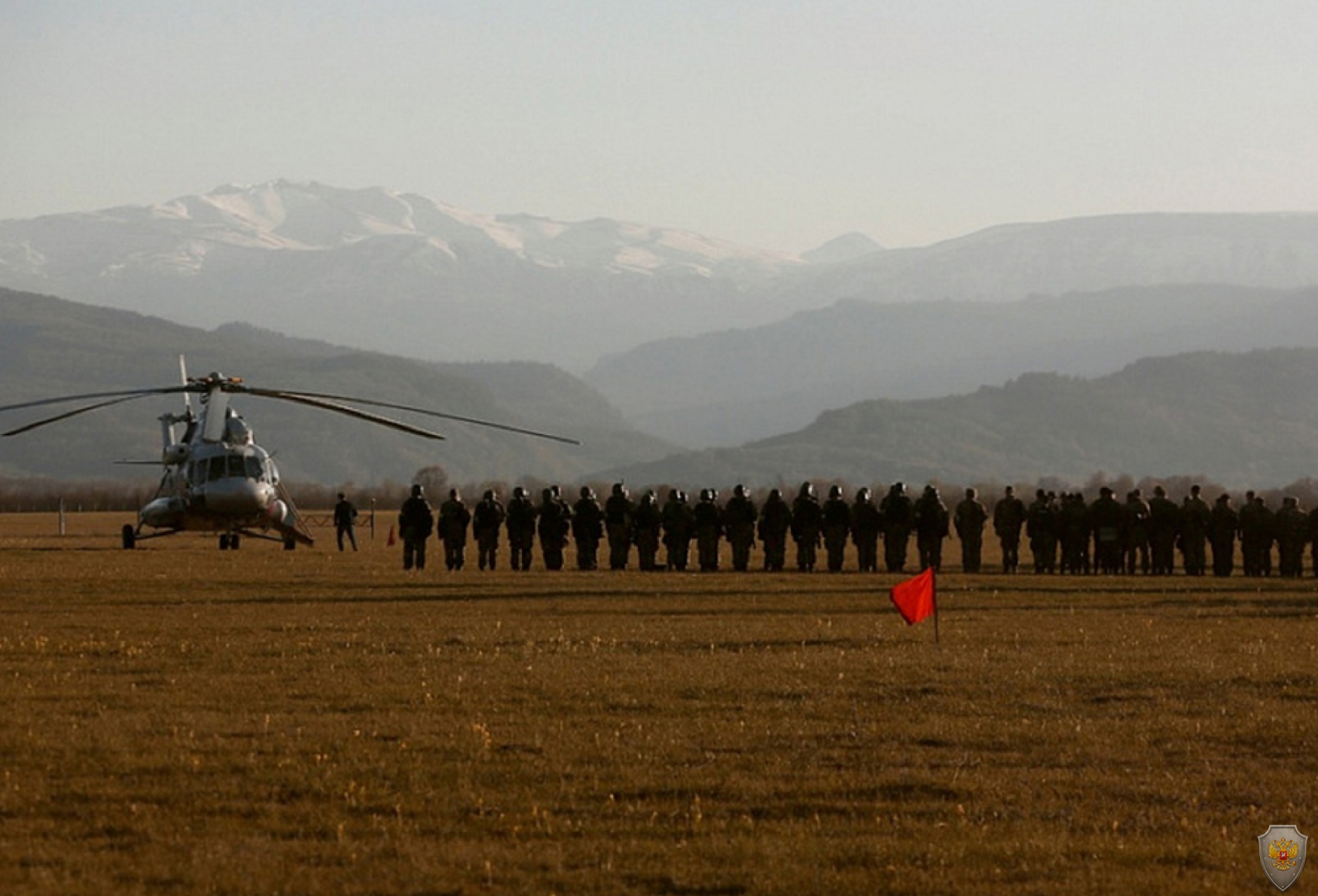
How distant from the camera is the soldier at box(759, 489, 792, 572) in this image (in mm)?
38500

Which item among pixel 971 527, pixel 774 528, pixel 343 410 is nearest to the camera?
pixel 343 410

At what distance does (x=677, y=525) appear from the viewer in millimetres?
38594

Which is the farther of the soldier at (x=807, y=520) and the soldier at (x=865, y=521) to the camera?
the soldier at (x=807, y=520)

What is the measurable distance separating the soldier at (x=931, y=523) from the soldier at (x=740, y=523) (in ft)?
9.73

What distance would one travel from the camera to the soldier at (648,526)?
3878 cm

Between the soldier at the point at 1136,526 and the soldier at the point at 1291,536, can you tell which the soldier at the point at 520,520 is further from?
the soldier at the point at 1291,536

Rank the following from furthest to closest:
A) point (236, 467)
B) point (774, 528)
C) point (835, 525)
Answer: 1. point (236, 467)
2. point (774, 528)
3. point (835, 525)

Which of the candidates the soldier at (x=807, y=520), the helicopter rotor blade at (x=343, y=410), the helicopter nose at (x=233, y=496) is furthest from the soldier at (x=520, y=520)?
the helicopter nose at (x=233, y=496)

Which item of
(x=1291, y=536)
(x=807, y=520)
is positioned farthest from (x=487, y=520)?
(x=1291, y=536)

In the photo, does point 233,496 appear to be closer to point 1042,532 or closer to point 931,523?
point 931,523

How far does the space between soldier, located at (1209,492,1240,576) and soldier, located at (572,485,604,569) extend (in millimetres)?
10840

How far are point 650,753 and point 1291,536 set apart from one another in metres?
25.8

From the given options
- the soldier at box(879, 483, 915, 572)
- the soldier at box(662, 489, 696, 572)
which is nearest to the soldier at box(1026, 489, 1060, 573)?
the soldier at box(879, 483, 915, 572)

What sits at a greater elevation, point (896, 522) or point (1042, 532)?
point (896, 522)
